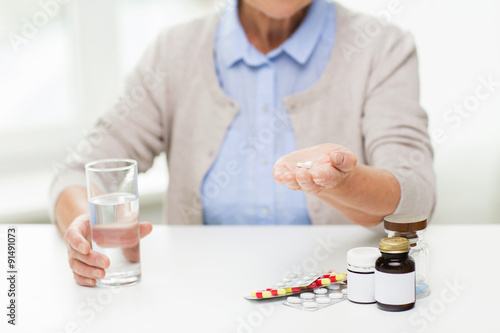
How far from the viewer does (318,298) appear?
0.98m

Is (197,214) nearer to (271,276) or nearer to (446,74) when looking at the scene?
(271,276)

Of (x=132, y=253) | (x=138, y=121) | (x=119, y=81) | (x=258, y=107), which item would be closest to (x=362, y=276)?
(x=132, y=253)

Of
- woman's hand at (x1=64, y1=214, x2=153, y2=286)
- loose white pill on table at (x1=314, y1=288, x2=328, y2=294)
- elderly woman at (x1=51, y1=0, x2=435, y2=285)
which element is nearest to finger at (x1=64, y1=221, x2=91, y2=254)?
woman's hand at (x1=64, y1=214, x2=153, y2=286)

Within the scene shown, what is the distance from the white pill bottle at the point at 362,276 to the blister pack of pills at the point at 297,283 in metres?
0.06

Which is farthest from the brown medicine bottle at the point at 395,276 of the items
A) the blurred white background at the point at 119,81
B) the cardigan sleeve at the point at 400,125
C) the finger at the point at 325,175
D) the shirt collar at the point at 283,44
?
the blurred white background at the point at 119,81

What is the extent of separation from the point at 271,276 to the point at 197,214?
53 cm

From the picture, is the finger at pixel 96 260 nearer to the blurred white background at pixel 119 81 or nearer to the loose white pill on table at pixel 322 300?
the loose white pill on table at pixel 322 300

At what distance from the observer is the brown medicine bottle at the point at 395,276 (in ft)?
3.02

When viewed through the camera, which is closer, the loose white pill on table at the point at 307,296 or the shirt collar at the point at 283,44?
the loose white pill on table at the point at 307,296

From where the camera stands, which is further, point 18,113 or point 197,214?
point 18,113

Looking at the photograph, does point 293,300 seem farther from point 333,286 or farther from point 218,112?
point 218,112

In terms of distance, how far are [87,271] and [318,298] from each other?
0.37 metres

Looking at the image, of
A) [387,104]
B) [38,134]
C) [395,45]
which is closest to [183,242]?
[387,104]

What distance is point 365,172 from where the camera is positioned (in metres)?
1.16
